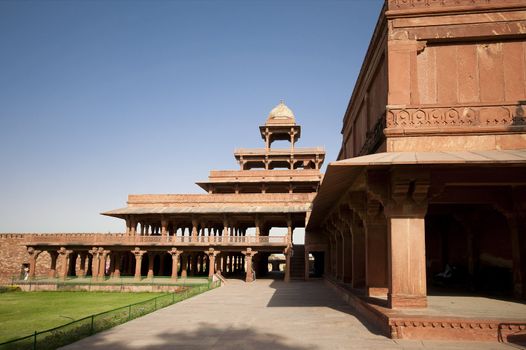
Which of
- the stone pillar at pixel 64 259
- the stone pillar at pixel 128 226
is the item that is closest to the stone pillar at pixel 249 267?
the stone pillar at pixel 128 226

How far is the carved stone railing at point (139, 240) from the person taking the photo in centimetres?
3108

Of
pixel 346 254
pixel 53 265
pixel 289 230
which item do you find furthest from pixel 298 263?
pixel 53 265

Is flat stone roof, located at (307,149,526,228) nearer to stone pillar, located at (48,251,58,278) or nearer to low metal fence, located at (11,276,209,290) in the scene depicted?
low metal fence, located at (11,276,209,290)

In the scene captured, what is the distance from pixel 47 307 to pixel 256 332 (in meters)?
18.4

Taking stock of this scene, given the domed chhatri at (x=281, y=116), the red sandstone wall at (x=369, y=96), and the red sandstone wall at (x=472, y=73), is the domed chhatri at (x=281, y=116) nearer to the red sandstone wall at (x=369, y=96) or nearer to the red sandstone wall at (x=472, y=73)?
the red sandstone wall at (x=369, y=96)

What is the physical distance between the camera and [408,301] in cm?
886

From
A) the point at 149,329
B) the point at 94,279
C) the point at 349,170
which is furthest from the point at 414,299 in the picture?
the point at 94,279

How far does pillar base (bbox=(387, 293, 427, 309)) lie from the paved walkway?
809 millimetres

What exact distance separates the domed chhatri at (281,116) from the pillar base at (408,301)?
1539 inches

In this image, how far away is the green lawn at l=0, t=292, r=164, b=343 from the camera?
1724cm

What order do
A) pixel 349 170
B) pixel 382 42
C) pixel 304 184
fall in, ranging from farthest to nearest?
pixel 304 184 → pixel 382 42 → pixel 349 170

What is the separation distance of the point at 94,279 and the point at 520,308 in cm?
3037

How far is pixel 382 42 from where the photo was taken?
11.2 meters

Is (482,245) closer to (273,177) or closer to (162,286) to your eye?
(162,286)
